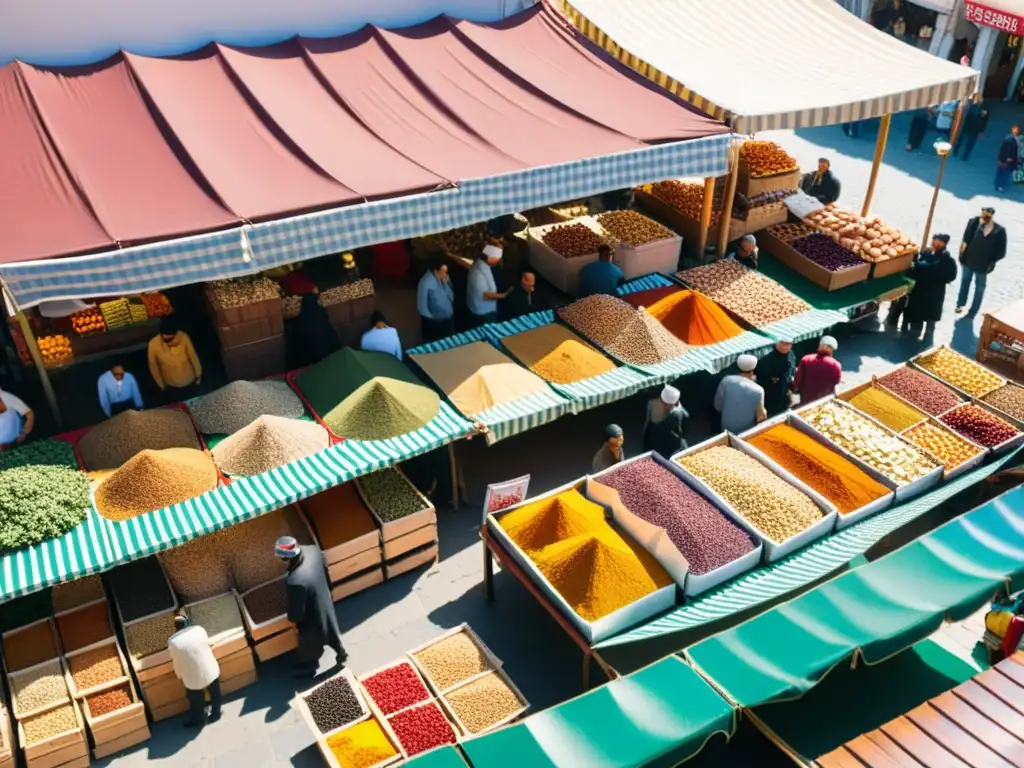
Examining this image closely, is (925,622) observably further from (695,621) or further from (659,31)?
(659,31)

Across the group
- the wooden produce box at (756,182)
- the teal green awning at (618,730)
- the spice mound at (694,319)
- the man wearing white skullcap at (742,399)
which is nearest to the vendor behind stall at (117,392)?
the teal green awning at (618,730)

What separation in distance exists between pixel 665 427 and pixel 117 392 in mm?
5503

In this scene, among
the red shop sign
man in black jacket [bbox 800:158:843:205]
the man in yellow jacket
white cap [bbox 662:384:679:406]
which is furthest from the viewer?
the red shop sign

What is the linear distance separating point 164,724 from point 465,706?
8.48ft

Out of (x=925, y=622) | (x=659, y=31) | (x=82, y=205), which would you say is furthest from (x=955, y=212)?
(x=82, y=205)

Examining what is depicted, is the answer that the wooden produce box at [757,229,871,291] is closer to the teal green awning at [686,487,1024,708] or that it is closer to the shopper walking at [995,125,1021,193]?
the teal green awning at [686,487,1024,708]

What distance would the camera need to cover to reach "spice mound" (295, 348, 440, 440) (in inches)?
344

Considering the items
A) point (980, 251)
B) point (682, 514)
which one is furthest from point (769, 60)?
point (682, 514)

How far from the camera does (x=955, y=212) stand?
53.9ft

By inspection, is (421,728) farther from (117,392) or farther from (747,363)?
(747,363)

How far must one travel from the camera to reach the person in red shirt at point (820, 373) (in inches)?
396

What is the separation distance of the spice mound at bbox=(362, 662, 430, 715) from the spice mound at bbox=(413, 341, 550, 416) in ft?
8.75

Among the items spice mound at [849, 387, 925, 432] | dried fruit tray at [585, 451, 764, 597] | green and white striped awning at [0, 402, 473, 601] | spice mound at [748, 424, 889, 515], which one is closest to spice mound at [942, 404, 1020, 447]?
spice mound at [849, 387, 925, 432]

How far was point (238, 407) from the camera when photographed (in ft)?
28.8
